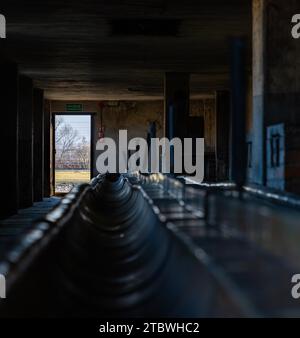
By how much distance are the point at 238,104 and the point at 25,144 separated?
1576 centimetres

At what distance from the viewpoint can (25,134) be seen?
63.1ft

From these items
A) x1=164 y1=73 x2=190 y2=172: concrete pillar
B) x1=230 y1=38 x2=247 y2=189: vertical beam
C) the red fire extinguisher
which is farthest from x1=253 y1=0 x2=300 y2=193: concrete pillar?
the red fire extinguisher

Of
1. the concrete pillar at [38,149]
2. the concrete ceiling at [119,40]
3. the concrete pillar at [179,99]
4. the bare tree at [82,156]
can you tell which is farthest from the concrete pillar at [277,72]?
the bare tree at [82,156]

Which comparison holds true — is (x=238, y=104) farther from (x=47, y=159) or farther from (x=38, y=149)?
(x=47, y=159)

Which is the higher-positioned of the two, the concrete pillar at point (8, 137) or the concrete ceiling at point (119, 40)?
the concrete ceiling at point (119, 40)

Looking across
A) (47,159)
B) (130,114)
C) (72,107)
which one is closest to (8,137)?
(47,159)

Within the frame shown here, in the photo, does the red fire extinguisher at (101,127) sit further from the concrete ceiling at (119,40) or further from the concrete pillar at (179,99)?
the concrete pillar at (179,99)

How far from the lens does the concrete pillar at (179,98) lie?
55.6ft

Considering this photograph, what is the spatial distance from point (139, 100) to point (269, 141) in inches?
726

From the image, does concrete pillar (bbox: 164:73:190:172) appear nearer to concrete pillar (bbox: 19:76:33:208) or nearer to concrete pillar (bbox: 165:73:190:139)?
concrete pillar (bbox: 165:73:190:139)

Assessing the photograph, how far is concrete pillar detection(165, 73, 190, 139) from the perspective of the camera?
16.9m

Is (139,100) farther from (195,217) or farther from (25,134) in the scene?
(195,217)

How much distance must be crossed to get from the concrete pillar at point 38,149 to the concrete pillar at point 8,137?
526 centimetres
